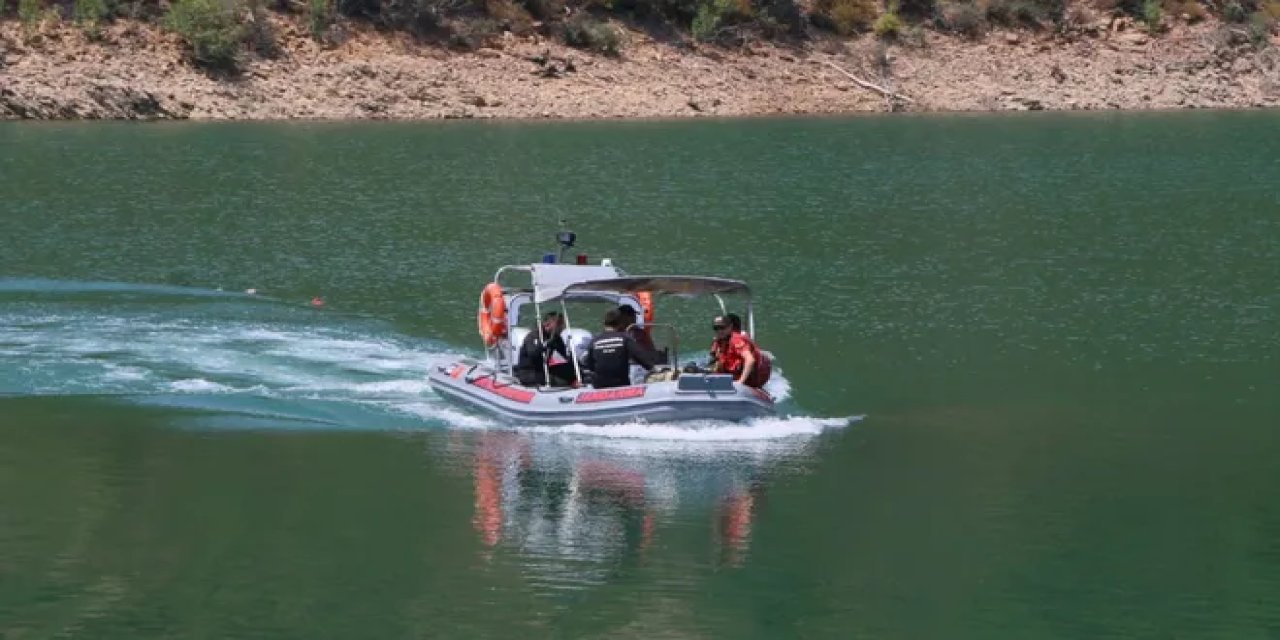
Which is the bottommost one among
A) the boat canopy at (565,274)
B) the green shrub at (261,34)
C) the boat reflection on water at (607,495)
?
the boat reflection on water at (607,495)

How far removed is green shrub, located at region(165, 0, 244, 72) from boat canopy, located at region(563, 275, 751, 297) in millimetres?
44784

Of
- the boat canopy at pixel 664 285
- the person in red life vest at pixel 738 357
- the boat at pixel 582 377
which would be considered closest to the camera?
the boat at pixel 582 377

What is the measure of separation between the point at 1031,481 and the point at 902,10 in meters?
62.2

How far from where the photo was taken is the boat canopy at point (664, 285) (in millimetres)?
26016

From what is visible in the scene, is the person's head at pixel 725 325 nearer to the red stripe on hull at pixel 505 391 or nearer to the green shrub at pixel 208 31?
the red stripe on hull at pixel 505 391

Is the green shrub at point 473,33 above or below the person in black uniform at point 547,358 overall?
above

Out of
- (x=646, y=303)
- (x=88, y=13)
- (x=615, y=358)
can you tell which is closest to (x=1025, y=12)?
(x=88, y=13)

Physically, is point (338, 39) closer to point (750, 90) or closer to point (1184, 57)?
point (750, 90)

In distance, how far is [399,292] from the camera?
35.8 metres

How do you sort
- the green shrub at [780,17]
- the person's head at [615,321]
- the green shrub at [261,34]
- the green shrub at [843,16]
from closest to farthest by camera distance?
the person's head at [615,321] < the green shrub at [261,34] < the green shrub at [780,17] < the green shrub at [843,16]

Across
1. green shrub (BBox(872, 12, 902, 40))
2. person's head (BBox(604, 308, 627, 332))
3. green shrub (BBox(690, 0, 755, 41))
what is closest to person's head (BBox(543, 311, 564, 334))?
person's head (BBox(604, 308, 627, 332))

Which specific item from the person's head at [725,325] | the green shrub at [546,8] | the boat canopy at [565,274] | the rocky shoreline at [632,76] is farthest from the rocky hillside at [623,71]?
the person's head at [725,325]

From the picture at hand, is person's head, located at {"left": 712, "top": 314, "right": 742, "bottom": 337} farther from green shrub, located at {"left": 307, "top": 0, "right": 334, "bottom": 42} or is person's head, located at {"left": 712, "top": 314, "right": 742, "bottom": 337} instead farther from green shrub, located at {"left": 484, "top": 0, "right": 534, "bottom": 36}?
green shrub, located at {"left": 484, "top": 0, "right": 534, "bottom": 36}

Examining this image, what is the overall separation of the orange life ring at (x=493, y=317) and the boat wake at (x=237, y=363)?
41.8 inches
